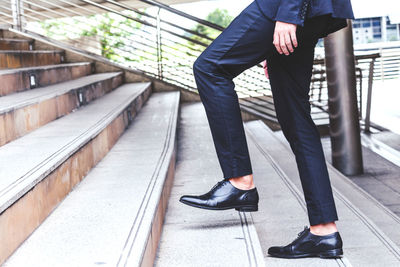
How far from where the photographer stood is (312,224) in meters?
1.65

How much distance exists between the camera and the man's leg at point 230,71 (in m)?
1.52

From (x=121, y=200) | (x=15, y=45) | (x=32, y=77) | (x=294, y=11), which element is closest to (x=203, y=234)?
(x=121, y=200)

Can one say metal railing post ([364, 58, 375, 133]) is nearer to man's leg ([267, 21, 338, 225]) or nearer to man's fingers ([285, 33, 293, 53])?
man's leg ([267, 21, 338, 225])

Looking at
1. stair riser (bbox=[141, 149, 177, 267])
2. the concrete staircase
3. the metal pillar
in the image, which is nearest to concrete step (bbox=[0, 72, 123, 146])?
the concrete staircase

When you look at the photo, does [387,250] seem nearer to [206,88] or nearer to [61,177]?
Answer: [206,88]

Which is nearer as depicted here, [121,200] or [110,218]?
[110,218]

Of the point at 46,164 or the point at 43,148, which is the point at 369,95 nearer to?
the point at 43,148

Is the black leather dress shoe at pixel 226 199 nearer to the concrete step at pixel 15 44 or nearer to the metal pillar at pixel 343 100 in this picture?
the metal pillar at pixel 343 100

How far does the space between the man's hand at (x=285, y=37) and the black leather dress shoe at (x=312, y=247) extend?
62 centimetres

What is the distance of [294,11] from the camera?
143 cm

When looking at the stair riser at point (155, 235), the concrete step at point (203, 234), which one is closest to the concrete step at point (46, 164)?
the stair riser at point (155, 235)

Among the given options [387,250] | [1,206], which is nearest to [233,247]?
[387,250]

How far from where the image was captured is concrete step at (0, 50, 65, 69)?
351 centimetres

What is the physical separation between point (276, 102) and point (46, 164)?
81cm
